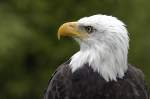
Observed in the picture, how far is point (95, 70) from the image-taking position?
11.1 metres

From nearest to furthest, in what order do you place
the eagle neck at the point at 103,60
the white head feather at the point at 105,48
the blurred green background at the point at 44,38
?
the white head feather at the point at 105,48 < the eagle neck at the point at 103,60 < the blurred green background at the point at 44,38

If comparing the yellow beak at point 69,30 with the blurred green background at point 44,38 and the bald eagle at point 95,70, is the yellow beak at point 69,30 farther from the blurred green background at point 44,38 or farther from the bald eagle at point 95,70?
the blurred green background at point 44,38

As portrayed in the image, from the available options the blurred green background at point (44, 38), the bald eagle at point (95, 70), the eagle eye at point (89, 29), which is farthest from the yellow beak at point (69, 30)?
the blurred green background at point (44, 38)

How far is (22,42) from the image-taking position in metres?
19.5

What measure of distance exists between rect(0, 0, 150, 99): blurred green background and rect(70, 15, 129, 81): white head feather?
798 cm

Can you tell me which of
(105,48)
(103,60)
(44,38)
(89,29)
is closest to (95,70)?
(103,60)

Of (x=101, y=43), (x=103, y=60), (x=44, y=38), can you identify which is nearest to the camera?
(x=101, y=43)

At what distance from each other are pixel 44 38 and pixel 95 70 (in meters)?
9.50

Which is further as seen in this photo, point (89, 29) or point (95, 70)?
point (95, 70)

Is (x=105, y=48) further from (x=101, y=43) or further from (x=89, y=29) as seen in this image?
(x=89, y=29)

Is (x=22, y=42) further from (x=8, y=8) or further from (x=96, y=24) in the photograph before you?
(x=96, y=24)

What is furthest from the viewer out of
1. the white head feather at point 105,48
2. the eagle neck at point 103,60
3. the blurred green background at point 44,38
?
the blurred green background at point 44,38

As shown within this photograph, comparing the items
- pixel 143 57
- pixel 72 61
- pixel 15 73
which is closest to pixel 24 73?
pixel 15 73

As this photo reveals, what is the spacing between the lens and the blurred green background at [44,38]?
19.6 metres
